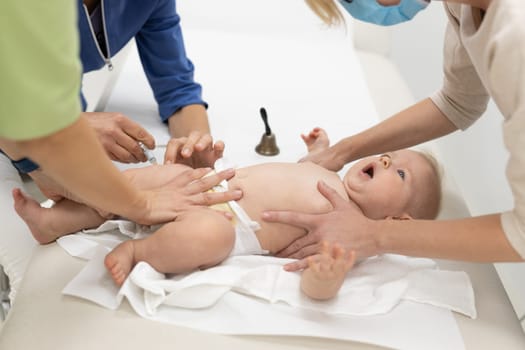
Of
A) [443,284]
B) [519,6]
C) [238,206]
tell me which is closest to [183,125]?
[238,206]

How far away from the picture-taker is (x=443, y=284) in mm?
1149

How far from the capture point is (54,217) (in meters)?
1.16

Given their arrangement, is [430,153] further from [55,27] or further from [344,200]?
[55,27]

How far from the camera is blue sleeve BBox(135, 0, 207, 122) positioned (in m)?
1.64

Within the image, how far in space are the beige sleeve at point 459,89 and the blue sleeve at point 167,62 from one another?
0.72 m

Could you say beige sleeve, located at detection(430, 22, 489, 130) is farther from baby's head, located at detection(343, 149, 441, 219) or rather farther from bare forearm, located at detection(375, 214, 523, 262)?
bare forearm, located at detection(375, 214, 523, 262)

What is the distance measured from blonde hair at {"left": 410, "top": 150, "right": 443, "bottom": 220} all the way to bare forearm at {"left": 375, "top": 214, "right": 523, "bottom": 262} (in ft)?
0.96

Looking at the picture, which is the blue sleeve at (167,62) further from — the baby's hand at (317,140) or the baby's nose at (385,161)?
the baby's nose at (385,161)

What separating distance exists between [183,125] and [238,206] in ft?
1.68

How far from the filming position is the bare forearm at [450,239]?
962 mm

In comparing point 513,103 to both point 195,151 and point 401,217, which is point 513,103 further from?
point 195,151

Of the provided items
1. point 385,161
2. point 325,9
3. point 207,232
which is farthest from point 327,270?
point 325,9

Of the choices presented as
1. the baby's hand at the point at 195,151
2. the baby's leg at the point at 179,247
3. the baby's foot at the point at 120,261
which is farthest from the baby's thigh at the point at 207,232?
the baby's hand at the point at 195,151

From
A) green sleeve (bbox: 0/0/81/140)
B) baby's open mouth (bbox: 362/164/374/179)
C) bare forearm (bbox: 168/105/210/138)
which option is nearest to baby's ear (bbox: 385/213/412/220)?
baby's open mouth (bbox: 362/164/374/179)
